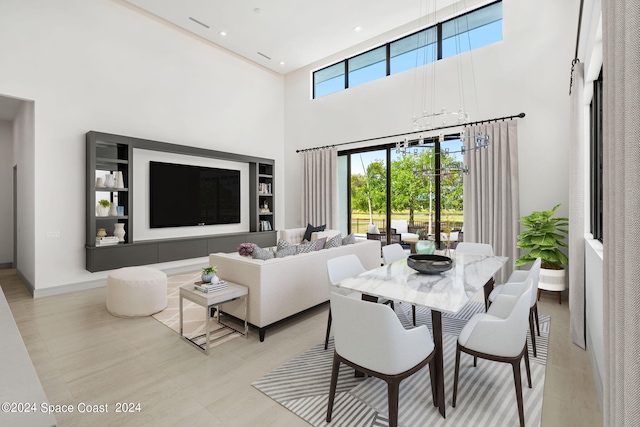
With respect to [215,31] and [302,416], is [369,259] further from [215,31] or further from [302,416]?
[215,31]

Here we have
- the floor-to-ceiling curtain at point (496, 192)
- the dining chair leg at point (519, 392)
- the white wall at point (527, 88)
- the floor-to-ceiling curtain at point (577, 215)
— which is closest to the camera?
the dining chair leg at point (519, 392)

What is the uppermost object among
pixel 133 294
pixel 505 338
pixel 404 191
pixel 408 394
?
pixel 404 191

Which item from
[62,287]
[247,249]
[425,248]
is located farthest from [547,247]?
[62,287]

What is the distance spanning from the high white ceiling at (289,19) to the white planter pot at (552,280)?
13.8 feet

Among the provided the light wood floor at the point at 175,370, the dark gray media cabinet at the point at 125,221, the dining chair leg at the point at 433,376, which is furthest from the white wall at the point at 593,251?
the dark gray media cabinet at the point at 125,221

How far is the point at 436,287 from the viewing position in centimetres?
207

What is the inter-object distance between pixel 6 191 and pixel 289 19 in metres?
6.29

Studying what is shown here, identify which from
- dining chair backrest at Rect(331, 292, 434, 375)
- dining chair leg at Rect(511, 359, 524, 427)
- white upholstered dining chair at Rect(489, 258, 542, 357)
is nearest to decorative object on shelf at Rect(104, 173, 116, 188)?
dining chair backrest at Rect(331, 292, 434, 375)

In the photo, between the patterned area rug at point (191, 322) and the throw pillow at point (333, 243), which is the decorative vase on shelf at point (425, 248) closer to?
the throw pillow at point (333, 243)

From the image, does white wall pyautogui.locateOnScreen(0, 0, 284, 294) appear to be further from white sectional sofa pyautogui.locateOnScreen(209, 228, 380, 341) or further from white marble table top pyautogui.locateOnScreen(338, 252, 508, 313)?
white marble table top pyautogui.locateOnScreen(338, 252, 508, 313)

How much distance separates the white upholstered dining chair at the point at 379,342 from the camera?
1.57 metres

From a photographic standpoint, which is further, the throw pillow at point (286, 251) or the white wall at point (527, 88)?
the white wall at point (527, 88)

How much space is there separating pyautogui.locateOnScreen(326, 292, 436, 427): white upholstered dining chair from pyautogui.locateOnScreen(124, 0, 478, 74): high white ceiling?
16.2ft

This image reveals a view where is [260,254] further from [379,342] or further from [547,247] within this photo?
[547,247]
